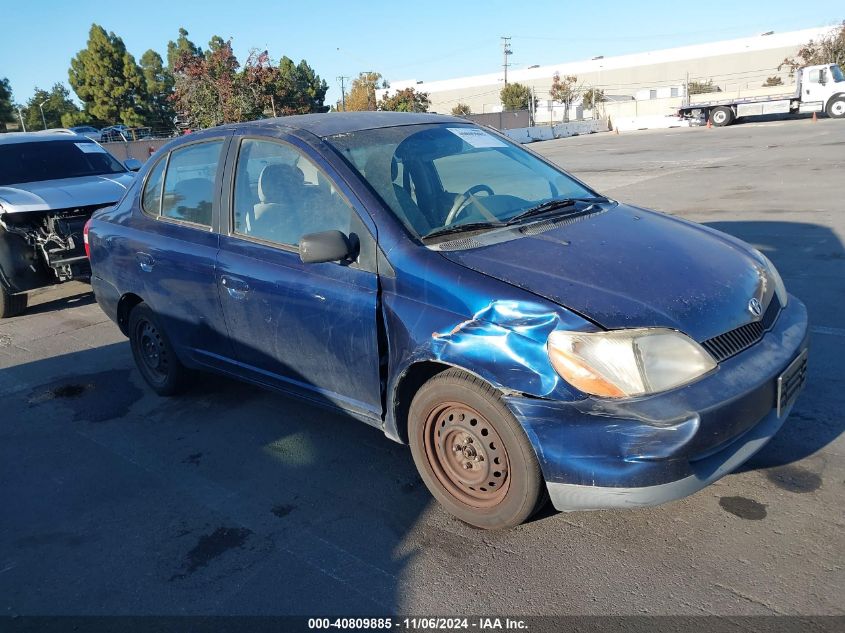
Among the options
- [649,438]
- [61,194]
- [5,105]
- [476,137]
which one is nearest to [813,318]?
[476,137]

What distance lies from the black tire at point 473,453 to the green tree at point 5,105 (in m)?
68.9

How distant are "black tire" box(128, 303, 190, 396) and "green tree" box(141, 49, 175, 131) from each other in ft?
151

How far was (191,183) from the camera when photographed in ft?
14.6

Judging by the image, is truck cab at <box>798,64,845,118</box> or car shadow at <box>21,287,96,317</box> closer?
car shadow at <box>21,287,96,317</box>

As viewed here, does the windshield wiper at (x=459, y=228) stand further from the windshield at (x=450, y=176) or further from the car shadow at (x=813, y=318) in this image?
the car shadow at (x=813, y=318)

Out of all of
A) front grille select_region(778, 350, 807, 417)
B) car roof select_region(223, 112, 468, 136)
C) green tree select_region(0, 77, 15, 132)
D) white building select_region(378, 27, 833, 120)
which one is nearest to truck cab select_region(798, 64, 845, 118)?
white building select_region(378, 27, 833, 120)

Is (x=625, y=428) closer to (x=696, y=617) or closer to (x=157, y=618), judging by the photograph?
(x=696, y=617)

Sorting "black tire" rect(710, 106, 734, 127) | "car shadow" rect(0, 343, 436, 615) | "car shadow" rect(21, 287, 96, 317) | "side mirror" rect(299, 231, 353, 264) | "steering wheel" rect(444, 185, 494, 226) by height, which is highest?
"black tire" rect(710, 106, 734, 127)

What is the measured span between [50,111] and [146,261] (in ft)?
248

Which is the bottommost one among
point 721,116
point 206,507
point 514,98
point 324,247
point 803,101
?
point 206,507

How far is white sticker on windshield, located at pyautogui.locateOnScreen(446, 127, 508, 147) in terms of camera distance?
4195 millimetres

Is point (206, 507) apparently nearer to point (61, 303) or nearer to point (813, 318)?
point (813, 318)

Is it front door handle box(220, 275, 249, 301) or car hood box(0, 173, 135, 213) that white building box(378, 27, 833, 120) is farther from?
front door handle box(220, 275, 249, 301)

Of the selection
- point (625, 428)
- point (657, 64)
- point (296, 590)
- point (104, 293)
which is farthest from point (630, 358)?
point (657, 64)
